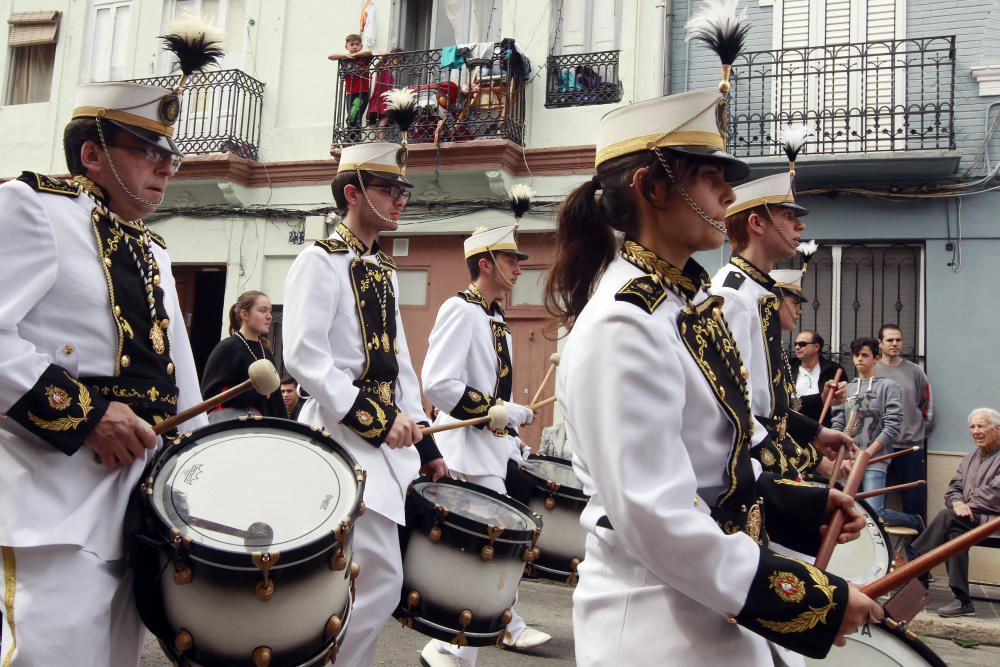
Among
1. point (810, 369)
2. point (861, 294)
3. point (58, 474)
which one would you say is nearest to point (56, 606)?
point (58, 474)

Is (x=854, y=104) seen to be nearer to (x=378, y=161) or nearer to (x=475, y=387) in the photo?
(x=475, y=387)

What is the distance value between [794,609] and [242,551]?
Result: 153cm

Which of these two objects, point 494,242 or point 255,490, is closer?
point 255,490

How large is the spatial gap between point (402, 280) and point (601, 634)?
1223cm

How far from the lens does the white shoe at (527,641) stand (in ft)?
19.4

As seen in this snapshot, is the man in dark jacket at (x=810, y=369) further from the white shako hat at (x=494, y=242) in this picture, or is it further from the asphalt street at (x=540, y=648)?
the white shako hat at (x=494, y=242)

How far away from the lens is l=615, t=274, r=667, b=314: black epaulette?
2.20 metres

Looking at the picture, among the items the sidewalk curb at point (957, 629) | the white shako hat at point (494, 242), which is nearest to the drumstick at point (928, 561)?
the white shako hat at point (494, 242)

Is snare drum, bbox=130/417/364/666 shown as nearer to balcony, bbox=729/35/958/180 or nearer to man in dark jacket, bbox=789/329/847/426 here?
man in dark jacket, bbox=789/329/847/426

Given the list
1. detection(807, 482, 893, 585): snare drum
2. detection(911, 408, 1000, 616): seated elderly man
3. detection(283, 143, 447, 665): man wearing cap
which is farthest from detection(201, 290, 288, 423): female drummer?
detection(911, 408, 1000, 616): seated elderly man

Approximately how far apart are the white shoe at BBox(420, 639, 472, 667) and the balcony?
8.25m

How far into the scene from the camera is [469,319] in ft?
20.3

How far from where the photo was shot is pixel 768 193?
15.4 ft

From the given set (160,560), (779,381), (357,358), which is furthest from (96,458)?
(779,381)
